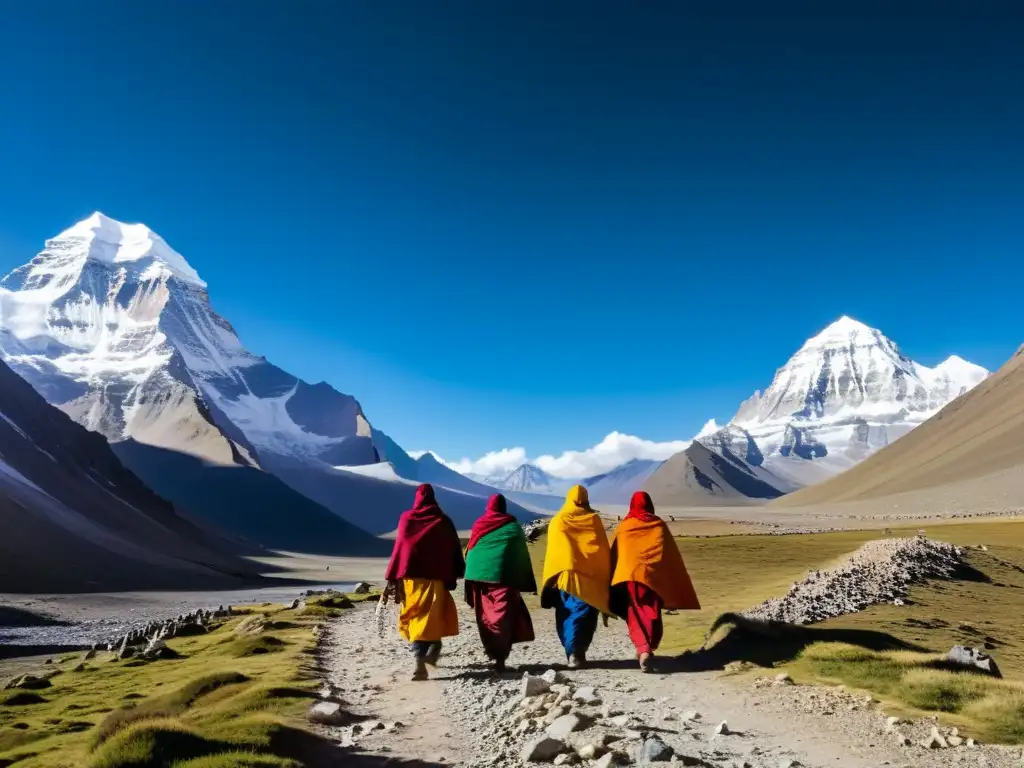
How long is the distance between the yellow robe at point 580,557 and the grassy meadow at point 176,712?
465cm

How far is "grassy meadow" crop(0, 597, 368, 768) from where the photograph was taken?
834cm

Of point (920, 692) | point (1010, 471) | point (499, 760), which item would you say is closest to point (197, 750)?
point (499, 760)

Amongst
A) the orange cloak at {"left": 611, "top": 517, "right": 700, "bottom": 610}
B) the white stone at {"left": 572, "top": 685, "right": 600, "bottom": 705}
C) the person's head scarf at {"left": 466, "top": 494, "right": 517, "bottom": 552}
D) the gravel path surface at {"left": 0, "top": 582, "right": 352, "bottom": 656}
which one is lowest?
the gravel path surface at {"left": 0, "top": 582, "right": 352, "bottom": 656}

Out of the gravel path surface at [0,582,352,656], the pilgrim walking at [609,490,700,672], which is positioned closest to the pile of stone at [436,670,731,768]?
the pilgrim walking at [609,490,700,672]

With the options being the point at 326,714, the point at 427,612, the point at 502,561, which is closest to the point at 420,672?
the point at 427,612

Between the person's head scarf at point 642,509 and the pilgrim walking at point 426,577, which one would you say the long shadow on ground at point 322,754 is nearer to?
the pilgrim walking at point 426,577

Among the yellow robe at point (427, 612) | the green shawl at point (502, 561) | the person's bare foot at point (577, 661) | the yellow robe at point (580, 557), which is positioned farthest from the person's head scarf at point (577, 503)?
the yellow robe at point (427, 612)

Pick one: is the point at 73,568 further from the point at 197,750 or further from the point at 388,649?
the point at 197,750

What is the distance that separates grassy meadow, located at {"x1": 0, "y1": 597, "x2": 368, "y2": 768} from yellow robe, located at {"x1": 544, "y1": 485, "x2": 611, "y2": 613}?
4651 millimetres

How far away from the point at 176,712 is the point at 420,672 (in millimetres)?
3906

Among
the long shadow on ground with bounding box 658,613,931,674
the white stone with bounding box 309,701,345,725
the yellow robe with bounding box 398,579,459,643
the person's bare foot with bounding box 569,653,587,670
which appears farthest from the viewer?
the person's bare foot with bounding box 569,653,587,670

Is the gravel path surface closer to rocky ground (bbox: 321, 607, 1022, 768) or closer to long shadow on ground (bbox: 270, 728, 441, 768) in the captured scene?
rocky ground (bbox: 321, 607, 1022, 768)

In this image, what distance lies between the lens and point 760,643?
45.4 ft

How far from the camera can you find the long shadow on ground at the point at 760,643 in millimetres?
12992
